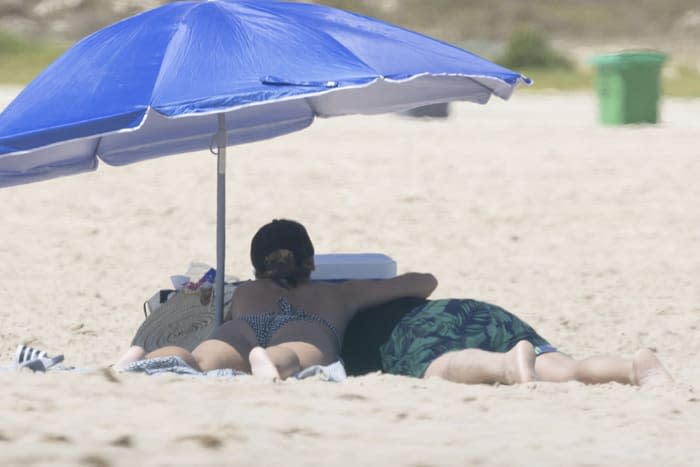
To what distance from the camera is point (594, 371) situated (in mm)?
4715

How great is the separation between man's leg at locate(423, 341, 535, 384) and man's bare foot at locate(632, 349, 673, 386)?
0.36 metres

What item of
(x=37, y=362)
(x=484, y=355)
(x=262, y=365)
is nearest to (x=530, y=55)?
(x=484, y=355)

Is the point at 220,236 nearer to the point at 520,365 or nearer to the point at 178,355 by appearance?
the point at 178,355

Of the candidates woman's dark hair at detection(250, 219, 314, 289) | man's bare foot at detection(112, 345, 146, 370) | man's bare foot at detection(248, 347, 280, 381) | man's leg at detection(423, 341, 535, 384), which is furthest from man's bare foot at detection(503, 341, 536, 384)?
man's bare foot at detection(112, 345, 146, 370)

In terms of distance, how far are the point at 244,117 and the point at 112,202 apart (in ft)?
14.6

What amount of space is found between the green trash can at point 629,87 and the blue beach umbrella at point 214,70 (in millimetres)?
10255

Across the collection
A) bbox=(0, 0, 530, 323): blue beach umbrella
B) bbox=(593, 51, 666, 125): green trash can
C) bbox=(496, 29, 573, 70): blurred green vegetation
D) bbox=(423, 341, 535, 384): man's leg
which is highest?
bbox=(496, 29, 573, 70): blurred green vegetation

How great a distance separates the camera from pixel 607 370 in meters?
4.71

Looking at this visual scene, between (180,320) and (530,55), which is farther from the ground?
(530,55)

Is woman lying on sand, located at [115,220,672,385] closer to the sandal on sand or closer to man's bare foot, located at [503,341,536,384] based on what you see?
man's bare foot, located at [503,341,536,384]

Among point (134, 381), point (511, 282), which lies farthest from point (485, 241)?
point (134, 381)

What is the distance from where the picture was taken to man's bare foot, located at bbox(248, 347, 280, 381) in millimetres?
4617

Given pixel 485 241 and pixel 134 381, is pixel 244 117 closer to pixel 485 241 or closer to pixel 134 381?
pixel 134 381

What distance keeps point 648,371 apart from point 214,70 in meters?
1.80
